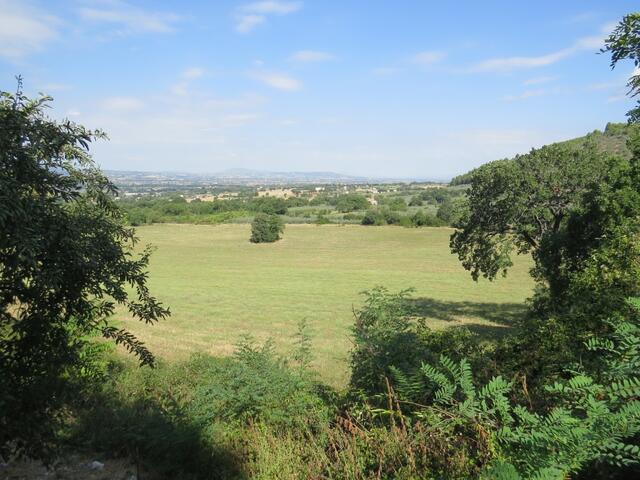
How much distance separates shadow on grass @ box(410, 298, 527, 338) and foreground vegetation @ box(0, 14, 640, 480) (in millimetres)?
15957

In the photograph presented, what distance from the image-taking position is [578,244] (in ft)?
58.2

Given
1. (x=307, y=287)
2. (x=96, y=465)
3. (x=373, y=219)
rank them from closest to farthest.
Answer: (x=96, y=465), (x=307, y=287), (x=373, y=219)

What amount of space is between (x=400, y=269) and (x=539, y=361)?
48.9m

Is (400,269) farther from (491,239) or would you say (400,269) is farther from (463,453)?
(463,453)

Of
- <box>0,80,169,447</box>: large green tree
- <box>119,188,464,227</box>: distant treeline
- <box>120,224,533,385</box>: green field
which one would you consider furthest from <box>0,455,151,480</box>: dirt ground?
<box>119,188,464,227</box>: distant treeline

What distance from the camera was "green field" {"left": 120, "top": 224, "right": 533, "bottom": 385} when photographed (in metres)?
26.1

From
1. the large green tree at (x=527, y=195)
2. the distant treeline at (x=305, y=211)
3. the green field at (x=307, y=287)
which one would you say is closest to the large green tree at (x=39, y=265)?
the green field at (x=307, y=287)

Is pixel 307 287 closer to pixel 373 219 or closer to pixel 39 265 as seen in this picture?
pixel 39 265

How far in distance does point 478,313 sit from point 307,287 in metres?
18.6

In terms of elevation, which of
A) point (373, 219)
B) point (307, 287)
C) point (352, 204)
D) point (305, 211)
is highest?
point (352, 204)

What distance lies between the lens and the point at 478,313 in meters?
31.5

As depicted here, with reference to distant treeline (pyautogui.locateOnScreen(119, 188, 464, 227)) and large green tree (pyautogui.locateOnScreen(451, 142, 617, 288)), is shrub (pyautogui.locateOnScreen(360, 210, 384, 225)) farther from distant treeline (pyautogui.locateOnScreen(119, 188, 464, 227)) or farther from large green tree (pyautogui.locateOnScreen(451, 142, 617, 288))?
large green tree (pyautogui.locateOnScreen(451, 142, 617, 288))

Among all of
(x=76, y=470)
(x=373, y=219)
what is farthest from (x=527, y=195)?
(x=373, y=219)

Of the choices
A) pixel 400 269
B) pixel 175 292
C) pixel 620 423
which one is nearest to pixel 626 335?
pixel 620 423
